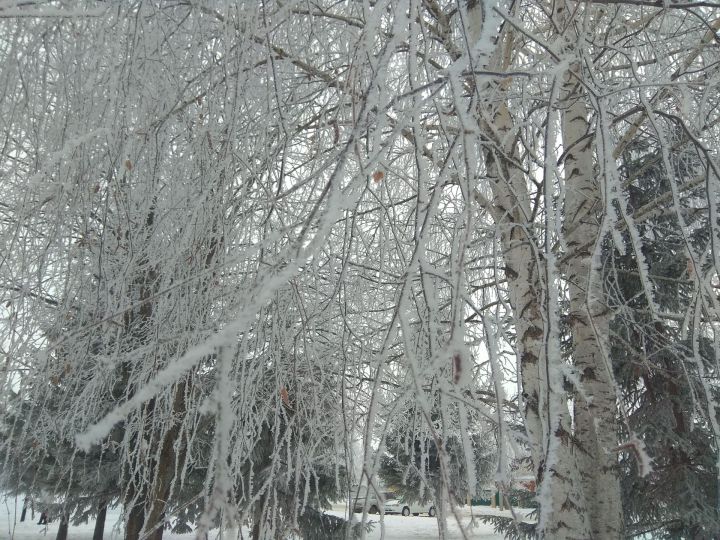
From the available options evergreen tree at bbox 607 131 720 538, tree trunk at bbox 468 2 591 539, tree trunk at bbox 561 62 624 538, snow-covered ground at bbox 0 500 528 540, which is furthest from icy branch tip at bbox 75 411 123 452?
snow-covered ground at bbox 0 500 528 540

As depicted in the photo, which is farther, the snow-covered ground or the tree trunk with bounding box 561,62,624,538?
the snow-covered ground

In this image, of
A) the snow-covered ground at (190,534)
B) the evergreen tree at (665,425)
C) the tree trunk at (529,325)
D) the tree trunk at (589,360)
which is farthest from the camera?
the snow-covered ground at (190,534)

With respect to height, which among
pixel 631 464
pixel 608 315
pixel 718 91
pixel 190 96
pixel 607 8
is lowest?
pixel 631 464

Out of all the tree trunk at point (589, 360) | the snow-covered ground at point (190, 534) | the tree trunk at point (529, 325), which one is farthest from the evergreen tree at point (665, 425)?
the snow-covered ground at point (190, 534)

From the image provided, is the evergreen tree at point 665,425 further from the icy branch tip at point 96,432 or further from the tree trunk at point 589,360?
the icy branch tip at point 96,432

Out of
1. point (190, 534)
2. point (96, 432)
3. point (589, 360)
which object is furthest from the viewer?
point (190, 534)

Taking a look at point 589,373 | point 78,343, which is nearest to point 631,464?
point 589,373

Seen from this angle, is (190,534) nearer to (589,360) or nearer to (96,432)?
(589,360)

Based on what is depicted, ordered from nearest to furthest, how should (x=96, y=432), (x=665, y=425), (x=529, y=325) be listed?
(x=96, y=432), (x=529, y=325), (x=665, y=425)

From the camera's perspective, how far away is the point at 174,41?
1541mm

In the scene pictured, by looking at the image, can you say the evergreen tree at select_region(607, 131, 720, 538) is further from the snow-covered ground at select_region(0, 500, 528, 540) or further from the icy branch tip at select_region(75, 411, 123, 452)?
the snow-covered ground at select_region(0, 500, 528, 540)

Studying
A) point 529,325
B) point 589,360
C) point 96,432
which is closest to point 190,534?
point 589,360

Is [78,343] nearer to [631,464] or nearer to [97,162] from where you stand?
[97,162]

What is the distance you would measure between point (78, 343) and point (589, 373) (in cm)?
221
